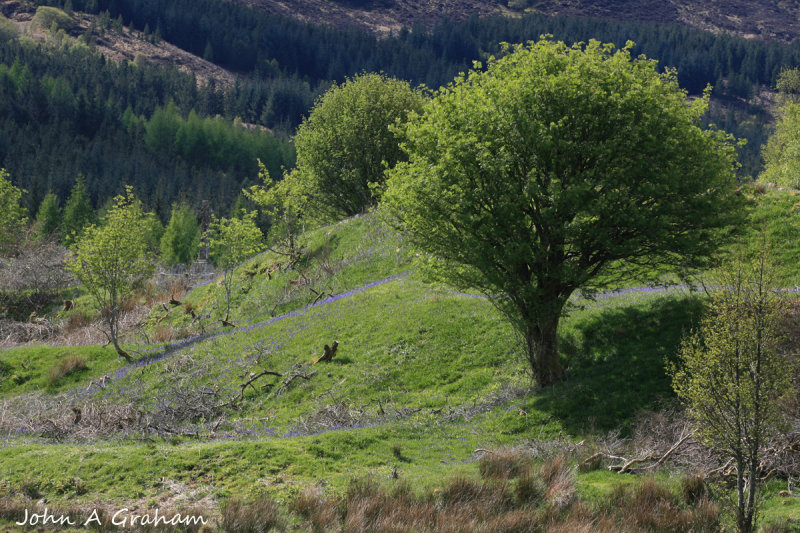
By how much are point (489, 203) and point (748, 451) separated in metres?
9.85

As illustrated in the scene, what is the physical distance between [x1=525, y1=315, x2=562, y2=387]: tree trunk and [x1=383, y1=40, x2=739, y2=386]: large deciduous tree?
192 mm

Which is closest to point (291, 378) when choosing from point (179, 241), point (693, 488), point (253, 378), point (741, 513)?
point (253, 378)

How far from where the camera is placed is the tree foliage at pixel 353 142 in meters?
49.0

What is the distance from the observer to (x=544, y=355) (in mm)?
20438

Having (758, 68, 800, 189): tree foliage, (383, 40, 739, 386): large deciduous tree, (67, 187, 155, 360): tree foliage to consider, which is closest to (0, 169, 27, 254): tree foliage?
(67, 187, 155, 360): tree foliage

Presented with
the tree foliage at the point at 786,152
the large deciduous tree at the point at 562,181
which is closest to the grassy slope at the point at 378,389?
the large deciduous tree at the point at 562,181

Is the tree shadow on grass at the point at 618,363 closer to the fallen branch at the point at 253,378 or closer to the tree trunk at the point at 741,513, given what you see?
the tree trunk at the point at 741,513

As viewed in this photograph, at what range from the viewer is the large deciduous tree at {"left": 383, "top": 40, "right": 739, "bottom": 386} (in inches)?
716

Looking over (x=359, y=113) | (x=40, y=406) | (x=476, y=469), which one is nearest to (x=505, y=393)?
(x=476, y=469)

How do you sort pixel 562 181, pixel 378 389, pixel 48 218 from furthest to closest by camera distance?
pixel 48 218 → pixel 378 389 → pixel 562 181

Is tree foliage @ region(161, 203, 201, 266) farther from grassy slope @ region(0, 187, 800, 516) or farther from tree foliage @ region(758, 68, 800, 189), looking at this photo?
tree foliage @ region(758, 68, 800, 189)

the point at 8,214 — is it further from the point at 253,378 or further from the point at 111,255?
the point at 253,378

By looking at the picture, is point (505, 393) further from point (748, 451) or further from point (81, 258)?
point (81, 258)

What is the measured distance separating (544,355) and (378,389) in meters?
6.22
